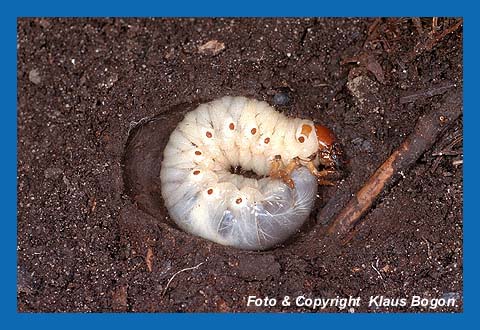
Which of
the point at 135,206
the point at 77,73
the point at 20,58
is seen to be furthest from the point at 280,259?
the point at 20,58

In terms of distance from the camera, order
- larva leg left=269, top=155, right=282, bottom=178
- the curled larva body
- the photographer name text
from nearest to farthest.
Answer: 1. the photographer name text
2. the curled larva body
3. larva leg left=269, top=155, right=282, bottom=178

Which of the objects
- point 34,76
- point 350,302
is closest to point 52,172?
point 34,76

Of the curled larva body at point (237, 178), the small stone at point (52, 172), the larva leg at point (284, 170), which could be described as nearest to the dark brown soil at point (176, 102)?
the small stone at point (52, 172)

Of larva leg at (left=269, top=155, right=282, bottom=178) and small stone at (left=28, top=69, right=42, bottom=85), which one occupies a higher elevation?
small stone at (left=28, top=69, right=42, bottom=85)

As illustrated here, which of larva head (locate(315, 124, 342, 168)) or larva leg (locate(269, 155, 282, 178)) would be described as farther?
larva leg (locate(269, 155, 282, 178))

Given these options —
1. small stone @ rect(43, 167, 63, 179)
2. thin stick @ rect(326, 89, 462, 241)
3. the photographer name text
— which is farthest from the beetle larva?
small stone @ rect(43, 167, 63, 179)

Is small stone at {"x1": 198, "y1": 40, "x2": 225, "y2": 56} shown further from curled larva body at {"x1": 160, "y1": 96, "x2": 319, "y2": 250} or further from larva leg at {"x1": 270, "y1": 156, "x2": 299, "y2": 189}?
larva leg at {"x1": 270, "y1": 156, "x2": 299, "y2": 189}

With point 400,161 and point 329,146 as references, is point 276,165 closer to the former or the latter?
point 329,146
